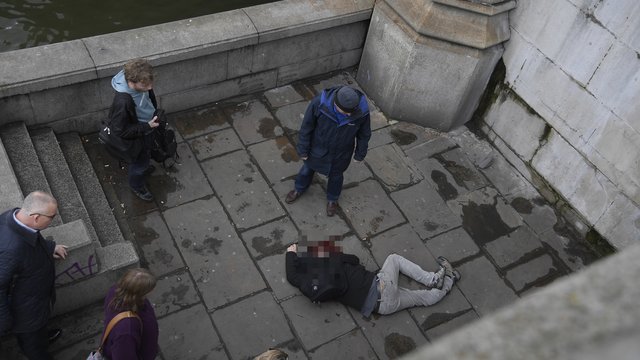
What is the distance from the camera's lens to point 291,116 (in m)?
6.87

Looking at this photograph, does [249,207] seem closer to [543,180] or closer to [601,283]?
[543,180]

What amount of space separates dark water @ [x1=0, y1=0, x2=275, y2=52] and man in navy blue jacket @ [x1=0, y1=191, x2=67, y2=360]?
4.94m

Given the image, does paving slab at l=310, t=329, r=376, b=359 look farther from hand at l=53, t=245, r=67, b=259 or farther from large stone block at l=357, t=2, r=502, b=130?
large stone block at l=357, t=2, r=502, b=130

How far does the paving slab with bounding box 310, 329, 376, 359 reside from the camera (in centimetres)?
509

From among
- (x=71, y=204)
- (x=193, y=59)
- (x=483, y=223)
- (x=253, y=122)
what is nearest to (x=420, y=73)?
(x=483, y=223)

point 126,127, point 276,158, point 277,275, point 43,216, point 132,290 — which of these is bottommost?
point 277,275

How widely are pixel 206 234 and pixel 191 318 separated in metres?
0.88

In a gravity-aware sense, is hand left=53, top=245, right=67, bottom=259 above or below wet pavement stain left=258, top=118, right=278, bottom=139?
above

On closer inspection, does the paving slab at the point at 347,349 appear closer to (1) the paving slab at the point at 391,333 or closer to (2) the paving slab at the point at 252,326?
(1) the paving slab at the point at 391,333

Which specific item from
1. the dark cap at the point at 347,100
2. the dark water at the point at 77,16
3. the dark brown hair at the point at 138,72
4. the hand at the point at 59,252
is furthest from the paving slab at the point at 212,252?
the dark water at the point at 77,16

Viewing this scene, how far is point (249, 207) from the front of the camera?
5.96m

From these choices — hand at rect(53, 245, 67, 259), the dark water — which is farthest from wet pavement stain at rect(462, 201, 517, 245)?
the dark water

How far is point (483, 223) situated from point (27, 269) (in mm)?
4375

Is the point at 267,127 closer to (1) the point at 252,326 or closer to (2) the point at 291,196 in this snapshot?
(2) the point at 291,196
